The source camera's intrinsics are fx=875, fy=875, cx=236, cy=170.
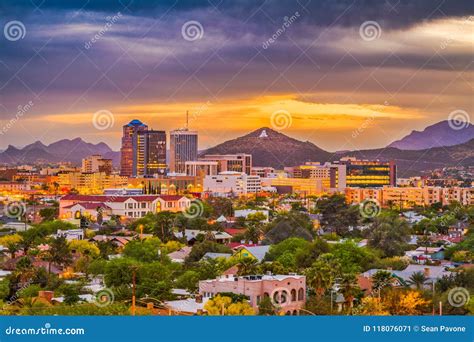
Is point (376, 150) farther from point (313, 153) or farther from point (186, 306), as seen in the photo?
point (186, 306)

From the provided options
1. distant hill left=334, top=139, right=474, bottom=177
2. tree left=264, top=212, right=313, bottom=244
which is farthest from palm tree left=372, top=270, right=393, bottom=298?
Answer: distant hill left=334, top=139, right=474, bottom=177

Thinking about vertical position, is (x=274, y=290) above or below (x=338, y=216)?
below

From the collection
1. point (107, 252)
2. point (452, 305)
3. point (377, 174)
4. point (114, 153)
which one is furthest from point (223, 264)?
point (114, 153)

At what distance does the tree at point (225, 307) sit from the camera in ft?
20.5

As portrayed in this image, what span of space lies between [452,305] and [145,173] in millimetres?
37418

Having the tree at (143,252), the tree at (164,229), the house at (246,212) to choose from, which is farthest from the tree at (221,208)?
the tree at (143,252)

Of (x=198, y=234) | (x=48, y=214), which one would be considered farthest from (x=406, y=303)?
(x=48, y=214)

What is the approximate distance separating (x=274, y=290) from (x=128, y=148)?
37.3 meters

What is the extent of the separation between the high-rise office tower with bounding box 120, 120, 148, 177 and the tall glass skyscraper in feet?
8.45

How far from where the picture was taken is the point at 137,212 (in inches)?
834

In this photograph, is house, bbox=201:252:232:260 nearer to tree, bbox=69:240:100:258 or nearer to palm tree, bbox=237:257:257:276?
tree, bbox=69:240:100:258

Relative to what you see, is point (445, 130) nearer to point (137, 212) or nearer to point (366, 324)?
point (137, 212)

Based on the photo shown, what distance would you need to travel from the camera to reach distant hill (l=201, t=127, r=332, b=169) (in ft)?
111

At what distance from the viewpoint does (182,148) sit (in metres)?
38.6
